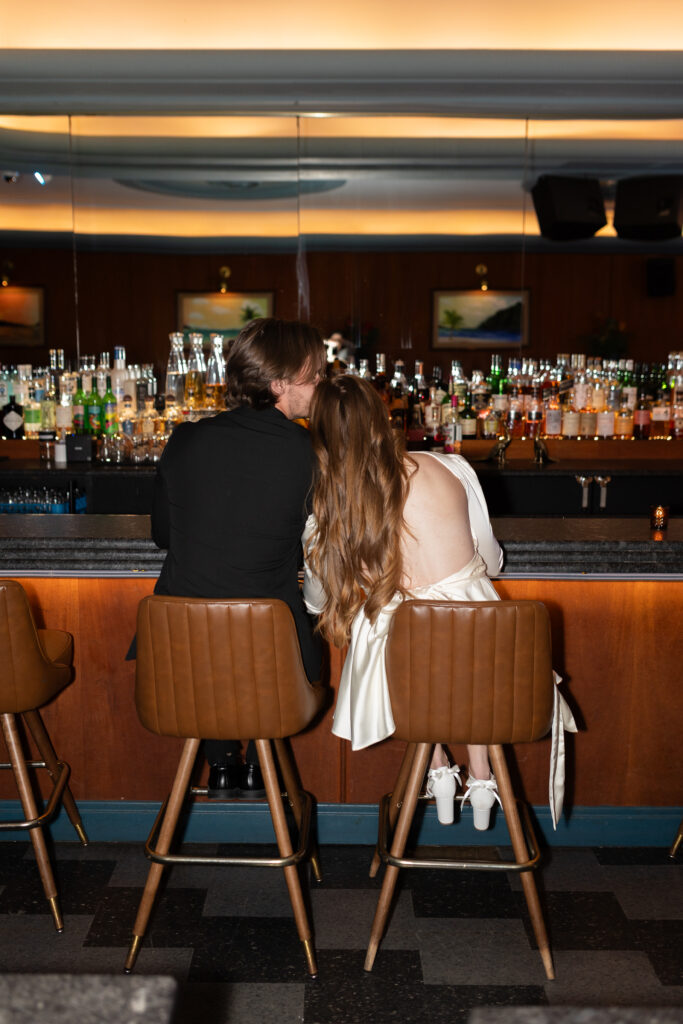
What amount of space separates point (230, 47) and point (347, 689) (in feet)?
14.2

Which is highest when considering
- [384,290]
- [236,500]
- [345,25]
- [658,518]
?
[345,25]

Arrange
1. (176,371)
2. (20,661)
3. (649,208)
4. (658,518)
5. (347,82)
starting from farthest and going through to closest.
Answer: (176,371) → (649,208) → (347,82) → (658,518) → (20,661)

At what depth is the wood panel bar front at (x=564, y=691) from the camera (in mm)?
2768

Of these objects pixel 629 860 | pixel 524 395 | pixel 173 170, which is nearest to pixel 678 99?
pixel 524 395

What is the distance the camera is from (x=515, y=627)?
2.06 meters

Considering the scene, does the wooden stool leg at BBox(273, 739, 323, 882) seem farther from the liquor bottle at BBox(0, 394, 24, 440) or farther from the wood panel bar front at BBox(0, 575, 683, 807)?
the liquor bottle at BBox(0, 394, 24, 440)

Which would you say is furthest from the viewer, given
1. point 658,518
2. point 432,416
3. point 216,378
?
point 216,378

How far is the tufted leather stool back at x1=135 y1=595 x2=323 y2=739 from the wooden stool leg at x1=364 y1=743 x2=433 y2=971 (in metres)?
0.29

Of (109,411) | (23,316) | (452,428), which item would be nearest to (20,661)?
(452,428)

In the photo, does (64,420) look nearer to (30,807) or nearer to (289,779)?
(30,807)

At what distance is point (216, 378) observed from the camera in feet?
19.1

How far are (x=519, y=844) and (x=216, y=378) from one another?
4123 millimetres

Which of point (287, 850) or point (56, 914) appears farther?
point (56, 914)

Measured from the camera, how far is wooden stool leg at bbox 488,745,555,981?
7.31ft
